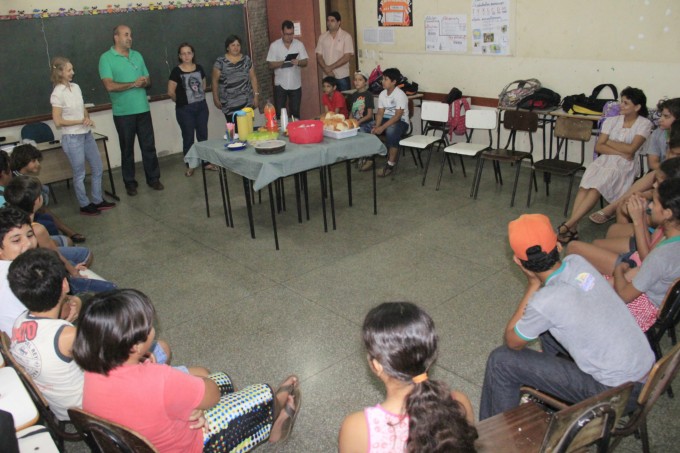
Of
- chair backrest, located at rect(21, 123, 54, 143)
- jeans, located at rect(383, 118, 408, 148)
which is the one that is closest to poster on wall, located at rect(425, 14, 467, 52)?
jeans, located at rect(383, 118, 408, 148)

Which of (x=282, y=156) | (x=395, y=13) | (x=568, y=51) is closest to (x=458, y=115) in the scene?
(x=568, y=51)

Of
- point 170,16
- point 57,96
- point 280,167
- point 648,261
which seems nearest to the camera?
point 648,261

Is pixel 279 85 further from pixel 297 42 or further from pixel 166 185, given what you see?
pixel 166 185

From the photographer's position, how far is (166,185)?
6484 mm

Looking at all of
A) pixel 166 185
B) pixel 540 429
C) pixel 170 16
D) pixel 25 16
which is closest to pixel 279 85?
pixel 170 16

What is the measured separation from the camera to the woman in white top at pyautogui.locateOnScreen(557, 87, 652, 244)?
4438 mm

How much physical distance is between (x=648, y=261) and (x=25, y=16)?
21.2 feet

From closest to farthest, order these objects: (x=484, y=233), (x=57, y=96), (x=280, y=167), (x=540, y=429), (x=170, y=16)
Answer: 1. (x=540, y=429)
2. (x=280, y=167)
3. (x=484, y=233)
4. (x=57, y=96)
5. (x=170, y=16)

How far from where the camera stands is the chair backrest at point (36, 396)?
1958 mm

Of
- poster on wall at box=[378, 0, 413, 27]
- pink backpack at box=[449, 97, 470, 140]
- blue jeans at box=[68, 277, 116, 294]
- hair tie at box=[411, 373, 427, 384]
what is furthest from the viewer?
poster on wall at box=[378, 0, 413, 27]

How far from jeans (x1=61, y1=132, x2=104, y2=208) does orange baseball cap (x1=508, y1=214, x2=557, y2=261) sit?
4.60 m

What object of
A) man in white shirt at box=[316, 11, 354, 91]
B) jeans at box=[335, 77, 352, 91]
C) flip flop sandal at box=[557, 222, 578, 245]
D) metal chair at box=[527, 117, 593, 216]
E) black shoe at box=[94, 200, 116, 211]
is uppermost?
man in white shirt at box=[316, 11, 354, 91]

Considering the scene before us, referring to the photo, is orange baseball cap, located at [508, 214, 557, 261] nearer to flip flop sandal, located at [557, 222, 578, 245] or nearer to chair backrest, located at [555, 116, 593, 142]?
flip flop sandal, located at [557, 222, 578, 245]

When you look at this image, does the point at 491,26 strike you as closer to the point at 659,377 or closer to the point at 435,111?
the point at 435,111
